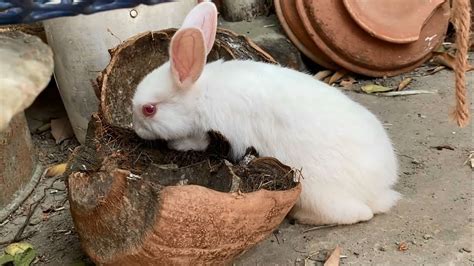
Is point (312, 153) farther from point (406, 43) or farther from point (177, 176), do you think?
point (406, 43)

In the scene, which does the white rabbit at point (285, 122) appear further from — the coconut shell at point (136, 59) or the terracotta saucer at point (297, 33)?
the terracotta saucer at point (297, 33)

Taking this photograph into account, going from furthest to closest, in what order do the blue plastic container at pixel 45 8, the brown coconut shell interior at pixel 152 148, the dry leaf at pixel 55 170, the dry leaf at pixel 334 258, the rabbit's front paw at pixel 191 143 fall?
the dry leaf at pixel 55 170
the rabbit's front paw at pixel 191 143
the dry leaf at pixel 334 258
the brown coconut shell interior at pixel 152 148
the blue plastic container at pixel 45 8

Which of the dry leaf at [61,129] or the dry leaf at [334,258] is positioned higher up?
the dry leaf at [334,258]

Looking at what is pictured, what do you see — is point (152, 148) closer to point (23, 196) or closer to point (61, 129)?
point (23, 196)

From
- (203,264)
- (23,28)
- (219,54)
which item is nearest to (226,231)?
(203,264)

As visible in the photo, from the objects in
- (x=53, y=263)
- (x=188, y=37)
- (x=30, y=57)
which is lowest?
(x=53, y=263)

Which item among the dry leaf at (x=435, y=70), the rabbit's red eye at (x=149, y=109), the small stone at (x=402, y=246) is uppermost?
the rabbit's red eye at (x=149, y=109)

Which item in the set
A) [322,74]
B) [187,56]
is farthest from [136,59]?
[322,74]

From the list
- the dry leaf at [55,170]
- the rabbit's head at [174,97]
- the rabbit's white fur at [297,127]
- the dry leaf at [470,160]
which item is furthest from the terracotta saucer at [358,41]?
the dry leaf at [55,170]
